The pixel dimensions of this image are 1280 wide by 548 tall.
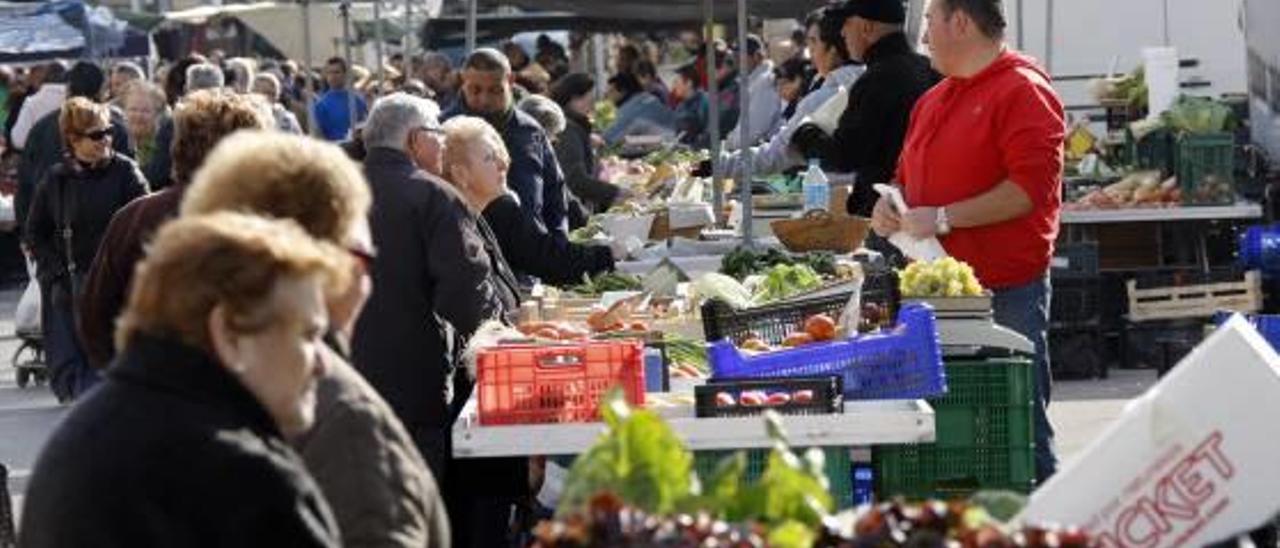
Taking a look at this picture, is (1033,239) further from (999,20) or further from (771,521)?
(771,521)

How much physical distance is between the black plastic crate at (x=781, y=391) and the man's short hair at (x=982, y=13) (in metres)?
2.10

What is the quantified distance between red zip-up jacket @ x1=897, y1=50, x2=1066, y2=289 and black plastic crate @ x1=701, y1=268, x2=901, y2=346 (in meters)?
0.50

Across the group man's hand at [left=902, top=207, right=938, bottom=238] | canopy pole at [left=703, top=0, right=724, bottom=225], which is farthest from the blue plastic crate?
canopy pole at [left=703, top=0, right=724, bottom=225]

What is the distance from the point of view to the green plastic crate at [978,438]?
8102 mm

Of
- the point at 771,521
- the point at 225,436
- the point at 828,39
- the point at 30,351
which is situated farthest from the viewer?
the point at 30,351

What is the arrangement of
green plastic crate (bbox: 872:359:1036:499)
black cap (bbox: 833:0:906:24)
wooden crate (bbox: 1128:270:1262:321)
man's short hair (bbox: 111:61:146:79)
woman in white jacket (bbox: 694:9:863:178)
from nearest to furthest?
green plastic crate (bbox: 872:359:1036:499), black cap (bbox: 833:0:906:24), woman in white jacket (bbox: 694:9:863:178), wooden crate (bbox: 1128:270:1262:321), man's short hair (bbox: 111:61:146:79)

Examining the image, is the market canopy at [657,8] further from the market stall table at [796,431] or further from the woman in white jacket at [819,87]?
the market stall table at [796,431]

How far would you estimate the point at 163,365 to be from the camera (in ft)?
14.0

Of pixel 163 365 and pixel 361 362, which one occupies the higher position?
pixel 163 365

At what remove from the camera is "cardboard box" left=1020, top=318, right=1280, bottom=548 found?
4926mm

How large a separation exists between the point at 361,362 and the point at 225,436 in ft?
14.7

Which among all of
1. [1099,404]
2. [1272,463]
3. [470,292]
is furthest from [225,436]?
[1099,404]

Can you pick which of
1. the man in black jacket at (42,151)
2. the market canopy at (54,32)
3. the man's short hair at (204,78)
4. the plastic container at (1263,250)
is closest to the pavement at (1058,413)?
the plastic container at (1263,250)

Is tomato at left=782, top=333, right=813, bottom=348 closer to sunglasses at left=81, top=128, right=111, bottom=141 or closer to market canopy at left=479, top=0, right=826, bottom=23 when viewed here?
sunglasses at left=81, top=128, right=111, bottom=141
